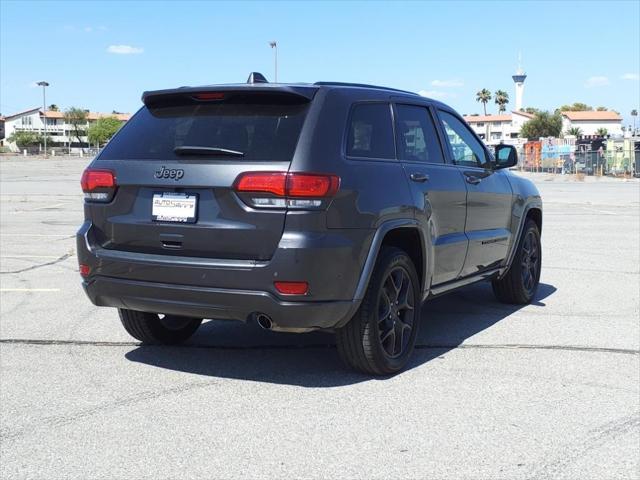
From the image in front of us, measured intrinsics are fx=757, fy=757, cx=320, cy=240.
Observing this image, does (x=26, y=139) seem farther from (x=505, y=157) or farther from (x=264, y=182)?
(x=264, y=182)

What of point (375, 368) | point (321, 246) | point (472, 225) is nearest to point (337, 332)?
point (375, 368)

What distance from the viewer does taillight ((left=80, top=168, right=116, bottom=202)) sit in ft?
15.5

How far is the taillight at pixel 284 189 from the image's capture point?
13.8 feet

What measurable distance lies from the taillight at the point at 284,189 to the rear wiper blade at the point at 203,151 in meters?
0.19

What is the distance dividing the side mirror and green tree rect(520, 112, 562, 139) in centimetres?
11838

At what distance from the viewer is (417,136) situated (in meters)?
5.52

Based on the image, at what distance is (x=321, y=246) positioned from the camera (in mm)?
4238

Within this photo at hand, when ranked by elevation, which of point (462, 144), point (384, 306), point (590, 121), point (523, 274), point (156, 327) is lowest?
point (156, 327)

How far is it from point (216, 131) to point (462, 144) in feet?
8.11

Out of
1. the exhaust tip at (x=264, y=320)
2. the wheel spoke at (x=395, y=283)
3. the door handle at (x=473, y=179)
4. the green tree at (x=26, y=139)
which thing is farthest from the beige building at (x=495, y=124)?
the exhaust tip at (x=264, y=320)

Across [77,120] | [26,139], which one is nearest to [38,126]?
[77,120]

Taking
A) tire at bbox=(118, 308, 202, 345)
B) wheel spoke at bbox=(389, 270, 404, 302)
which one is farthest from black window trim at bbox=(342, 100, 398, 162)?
tire at bbox=(118, 308, 202, 345)

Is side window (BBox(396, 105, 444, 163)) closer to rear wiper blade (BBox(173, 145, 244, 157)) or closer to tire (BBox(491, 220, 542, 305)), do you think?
rear wiper blade (BBox(173, 145, 244, 157))

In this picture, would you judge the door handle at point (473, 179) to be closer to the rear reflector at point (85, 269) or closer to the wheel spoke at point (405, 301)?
the wheel spoke at point (405, 301)
